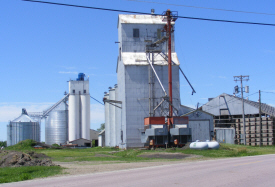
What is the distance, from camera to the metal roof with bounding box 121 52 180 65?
4738cm

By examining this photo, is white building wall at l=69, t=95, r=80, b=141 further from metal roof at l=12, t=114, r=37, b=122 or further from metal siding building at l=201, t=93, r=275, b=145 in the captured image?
metal siding building at l=201, t=93, r=275, b=145

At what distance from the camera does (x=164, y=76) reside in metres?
47.6

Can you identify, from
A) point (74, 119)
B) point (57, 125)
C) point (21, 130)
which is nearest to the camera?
point (74, 119)

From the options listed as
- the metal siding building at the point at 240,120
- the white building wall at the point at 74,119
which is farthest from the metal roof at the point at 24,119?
the metal siding building at the point at 240,120

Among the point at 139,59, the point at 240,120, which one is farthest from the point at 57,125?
the point at 240,120

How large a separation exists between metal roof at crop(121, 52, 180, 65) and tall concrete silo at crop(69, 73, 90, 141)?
36.6m

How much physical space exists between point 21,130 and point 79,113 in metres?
15.4

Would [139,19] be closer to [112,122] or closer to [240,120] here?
[112,122]

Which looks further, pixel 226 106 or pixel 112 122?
pixel 226 106

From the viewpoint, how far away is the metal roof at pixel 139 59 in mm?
47375

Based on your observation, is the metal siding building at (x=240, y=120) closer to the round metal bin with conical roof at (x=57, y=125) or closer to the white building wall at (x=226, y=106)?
the white building wall at (x=226, y=106)

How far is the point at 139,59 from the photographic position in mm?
47781

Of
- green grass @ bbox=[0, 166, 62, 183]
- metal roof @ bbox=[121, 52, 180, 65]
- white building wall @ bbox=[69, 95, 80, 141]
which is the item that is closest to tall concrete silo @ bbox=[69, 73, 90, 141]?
white building wall @ bbox=[69, 95, 80, 141]

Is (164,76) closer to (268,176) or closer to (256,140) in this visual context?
(256,140)
